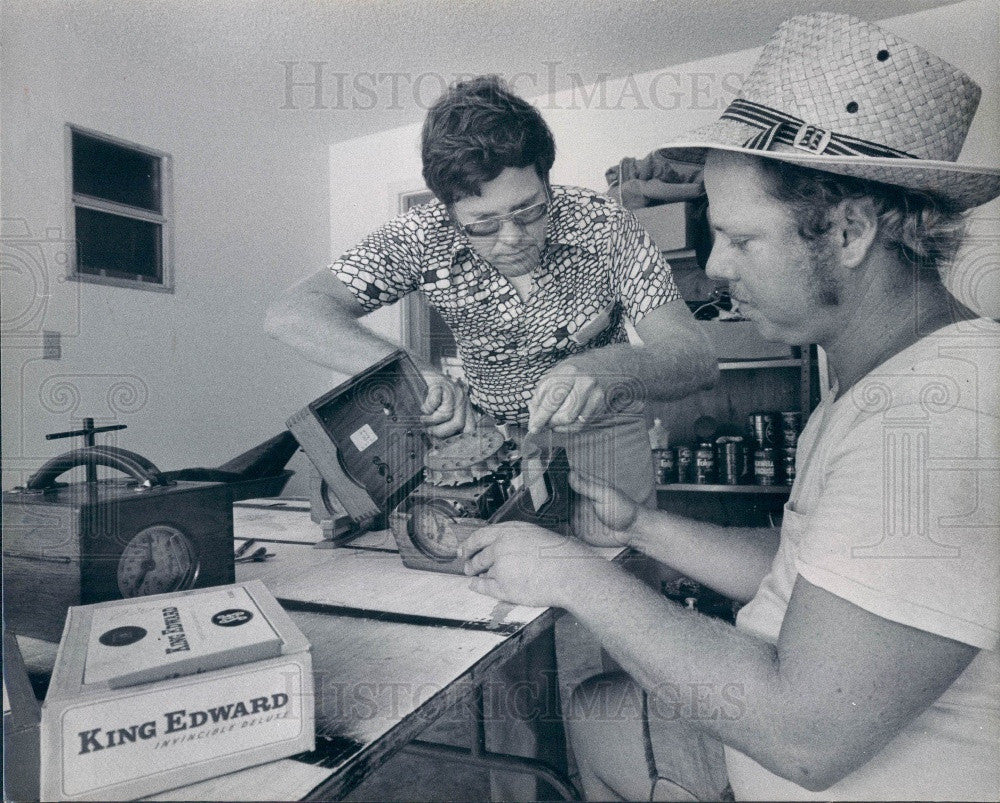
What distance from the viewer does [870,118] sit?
0.98 meters

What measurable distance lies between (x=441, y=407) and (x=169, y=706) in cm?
75

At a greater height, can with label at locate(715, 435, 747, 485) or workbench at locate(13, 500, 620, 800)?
can with label at locate(715, 435, 747, 485)

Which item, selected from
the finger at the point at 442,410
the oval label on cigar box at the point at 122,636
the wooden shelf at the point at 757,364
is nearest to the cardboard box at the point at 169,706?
the oval label on cigar box at the point at 122,636

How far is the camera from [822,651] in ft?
2.60

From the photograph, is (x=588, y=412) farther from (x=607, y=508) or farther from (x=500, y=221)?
(x=500, y=221)

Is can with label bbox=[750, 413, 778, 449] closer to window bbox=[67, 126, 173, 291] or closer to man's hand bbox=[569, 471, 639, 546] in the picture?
man's hand bbox=[569, 471, 639, 546]

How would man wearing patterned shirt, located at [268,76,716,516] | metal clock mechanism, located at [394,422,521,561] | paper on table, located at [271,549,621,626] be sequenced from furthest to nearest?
1. man wearing patterned shirt, located at [268,76,716,516]
2. metal clock mechanism, located at [394,422,521,561]
3. paper on table, located at [271,549,621,626]

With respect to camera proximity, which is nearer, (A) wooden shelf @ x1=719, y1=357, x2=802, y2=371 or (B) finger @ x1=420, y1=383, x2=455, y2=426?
(B) finger @ x1=420, y1=383, x2=455, y2=426

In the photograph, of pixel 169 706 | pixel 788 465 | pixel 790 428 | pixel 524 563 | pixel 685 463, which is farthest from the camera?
pixel 685 463

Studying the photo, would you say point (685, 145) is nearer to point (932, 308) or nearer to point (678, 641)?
point (932, 308)

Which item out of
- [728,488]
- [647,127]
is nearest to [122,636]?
[647,127]

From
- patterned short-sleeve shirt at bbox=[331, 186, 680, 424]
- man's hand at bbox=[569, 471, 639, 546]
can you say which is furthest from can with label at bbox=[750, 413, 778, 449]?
man's hand at bbox=[569, 471, 639, 546]

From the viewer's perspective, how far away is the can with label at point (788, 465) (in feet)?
5.21

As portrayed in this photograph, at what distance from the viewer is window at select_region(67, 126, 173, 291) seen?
1262 millimetres
